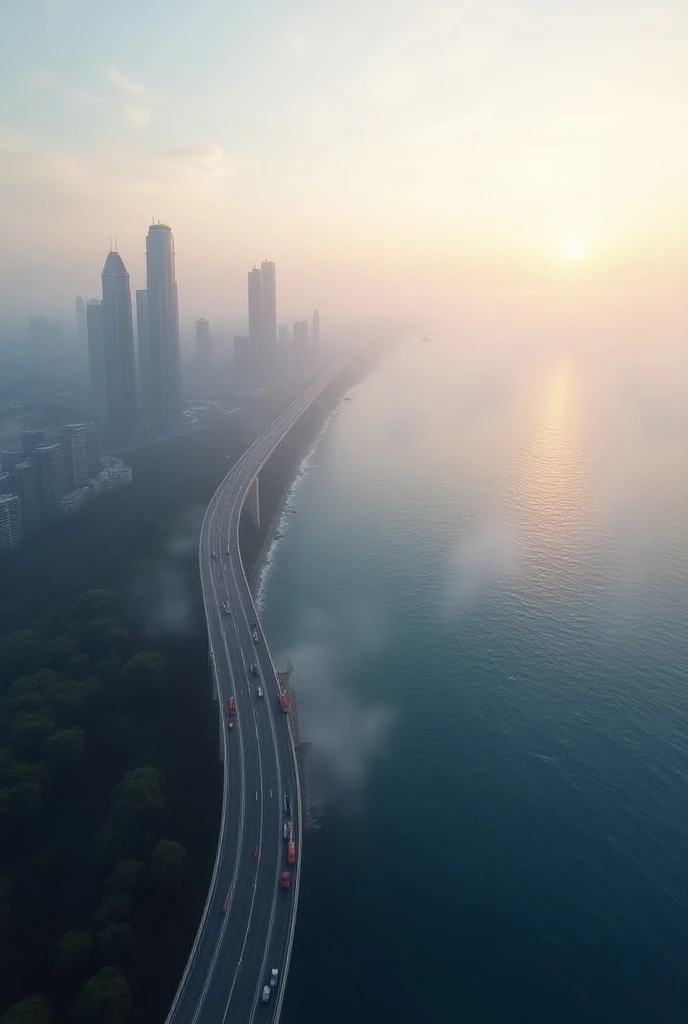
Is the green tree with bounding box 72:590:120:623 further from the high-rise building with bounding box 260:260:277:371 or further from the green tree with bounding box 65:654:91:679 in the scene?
the high-rise building with bounding box 260:260:277:371

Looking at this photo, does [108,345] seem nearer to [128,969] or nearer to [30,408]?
[30,408]

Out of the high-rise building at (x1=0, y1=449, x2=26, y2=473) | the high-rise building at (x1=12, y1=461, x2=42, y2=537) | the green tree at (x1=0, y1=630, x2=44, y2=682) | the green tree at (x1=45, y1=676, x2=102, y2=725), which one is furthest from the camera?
the high-rise building at (x1=0, y1=449, x2=26, y2=473)

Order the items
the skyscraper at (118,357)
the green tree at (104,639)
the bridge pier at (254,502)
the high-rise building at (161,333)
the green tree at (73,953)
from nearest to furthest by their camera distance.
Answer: the green tree at (73,953) → the green tree at (104,639) → the bridge pier at (254,502) → the skyscraper at (118,357) → the high-rise building at (161,333)

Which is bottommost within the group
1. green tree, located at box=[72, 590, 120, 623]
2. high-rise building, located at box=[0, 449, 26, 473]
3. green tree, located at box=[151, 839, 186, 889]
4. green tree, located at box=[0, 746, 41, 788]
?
green tree, located at box=[151, 839, 186, 889]

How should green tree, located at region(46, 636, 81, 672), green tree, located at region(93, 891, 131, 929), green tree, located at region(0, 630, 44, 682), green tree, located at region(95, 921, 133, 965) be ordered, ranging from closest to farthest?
green tree, located at region(95, 921, 133, 965) → green tree, located at region(93, 891, 131, 929) → green tree, located at region(0, 630, 44, 682) → green tree, located at region(46, 636, 81, 672)

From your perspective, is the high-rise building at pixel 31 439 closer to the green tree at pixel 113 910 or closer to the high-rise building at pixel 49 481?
the high-rise building at pixel 49 481

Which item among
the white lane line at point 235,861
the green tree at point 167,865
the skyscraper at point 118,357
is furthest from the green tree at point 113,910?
the skyscraper at point 118,357

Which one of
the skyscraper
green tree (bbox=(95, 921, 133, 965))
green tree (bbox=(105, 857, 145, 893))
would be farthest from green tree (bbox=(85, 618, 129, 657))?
the skyscraper
